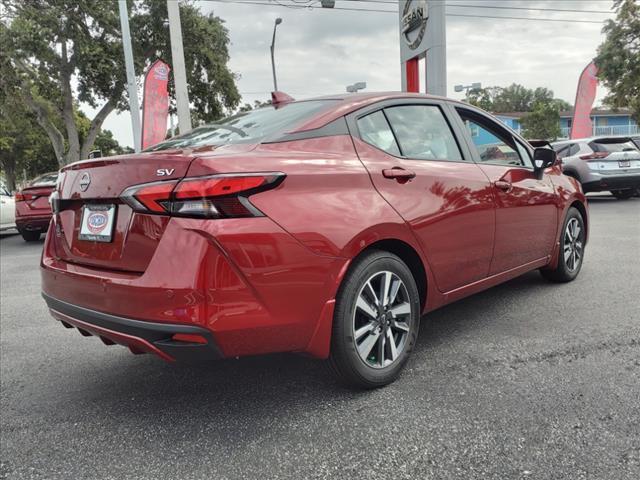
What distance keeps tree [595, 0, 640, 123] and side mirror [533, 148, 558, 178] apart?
2604 cm

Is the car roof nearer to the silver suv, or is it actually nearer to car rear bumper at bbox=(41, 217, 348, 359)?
car rear bumper at bbox=(41, 217, 348, 359)

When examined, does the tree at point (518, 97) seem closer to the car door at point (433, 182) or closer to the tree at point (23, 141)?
the tree at point (23, 141)

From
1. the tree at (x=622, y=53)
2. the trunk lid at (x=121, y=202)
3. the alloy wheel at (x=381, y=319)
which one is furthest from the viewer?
the tree at (x=622, y=53)

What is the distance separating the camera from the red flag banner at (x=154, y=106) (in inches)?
587

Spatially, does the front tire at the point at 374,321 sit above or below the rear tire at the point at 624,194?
above

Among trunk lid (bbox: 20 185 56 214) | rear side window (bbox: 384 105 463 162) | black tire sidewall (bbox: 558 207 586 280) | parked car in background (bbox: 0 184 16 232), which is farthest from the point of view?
parked car in background (bbox: 0 184 16 232)

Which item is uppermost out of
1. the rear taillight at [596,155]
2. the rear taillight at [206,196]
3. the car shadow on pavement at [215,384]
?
the rear taillight at [206,196]

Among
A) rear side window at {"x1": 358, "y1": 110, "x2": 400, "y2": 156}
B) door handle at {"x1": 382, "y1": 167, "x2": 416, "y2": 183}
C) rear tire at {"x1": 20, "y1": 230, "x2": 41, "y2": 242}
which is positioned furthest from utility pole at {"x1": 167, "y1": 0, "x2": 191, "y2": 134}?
door handle at {"x1": 382, "y1": 167, "x2": 416, "y2": 183}

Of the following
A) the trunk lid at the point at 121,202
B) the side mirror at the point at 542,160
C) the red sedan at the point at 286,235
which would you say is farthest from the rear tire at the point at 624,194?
the trunk lid at the point at 121,202

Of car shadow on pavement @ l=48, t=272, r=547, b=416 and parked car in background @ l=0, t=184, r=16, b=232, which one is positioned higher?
parked car in background @ l=0, t=184, r=16, b=232

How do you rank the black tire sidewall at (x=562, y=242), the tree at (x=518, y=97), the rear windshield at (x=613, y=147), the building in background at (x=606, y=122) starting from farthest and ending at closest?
the tree at (x=518, y=97) < the building in background at (x=606, y=122) < the rear windshield at (x=613, y=147) < the black tire sidewall at (x=562, y=242)

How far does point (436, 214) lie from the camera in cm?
297

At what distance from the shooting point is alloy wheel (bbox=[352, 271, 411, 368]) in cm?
262

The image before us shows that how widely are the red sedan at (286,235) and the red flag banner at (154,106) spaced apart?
12.6 m
